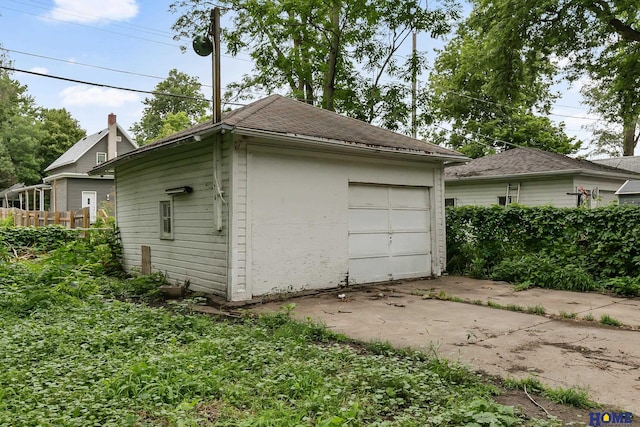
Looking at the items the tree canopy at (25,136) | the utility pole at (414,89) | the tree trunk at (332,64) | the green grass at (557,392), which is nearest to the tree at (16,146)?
the tree canopy at (25,136)

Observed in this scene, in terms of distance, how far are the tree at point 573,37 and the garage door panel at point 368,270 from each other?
8.21 m

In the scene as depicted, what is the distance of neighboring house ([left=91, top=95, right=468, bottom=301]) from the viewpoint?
7.00 m

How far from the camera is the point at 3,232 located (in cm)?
1272

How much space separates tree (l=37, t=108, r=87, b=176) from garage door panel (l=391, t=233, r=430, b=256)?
36.9 m

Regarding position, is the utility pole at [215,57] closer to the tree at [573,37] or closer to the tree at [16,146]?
the tree at [573,37]

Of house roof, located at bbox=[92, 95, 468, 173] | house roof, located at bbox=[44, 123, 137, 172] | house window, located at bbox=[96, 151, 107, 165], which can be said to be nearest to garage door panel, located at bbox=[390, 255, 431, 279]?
house roof, located at bbox=[92, 95, 468, 173]

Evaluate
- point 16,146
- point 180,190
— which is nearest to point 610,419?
point 180,190

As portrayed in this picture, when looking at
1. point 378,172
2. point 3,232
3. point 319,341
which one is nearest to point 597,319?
point 319,341

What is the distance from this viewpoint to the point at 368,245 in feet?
28.7

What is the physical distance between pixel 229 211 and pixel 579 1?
1159 cm

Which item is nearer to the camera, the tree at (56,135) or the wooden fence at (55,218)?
the wooden fence at (55,218)

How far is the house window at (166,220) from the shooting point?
8.84 m

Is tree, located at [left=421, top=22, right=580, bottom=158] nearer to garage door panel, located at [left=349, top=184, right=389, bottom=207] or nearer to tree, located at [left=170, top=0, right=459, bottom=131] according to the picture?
tree, located at [left=170, top=0, right=459, bottom=131]

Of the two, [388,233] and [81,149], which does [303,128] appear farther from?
[81,149]
